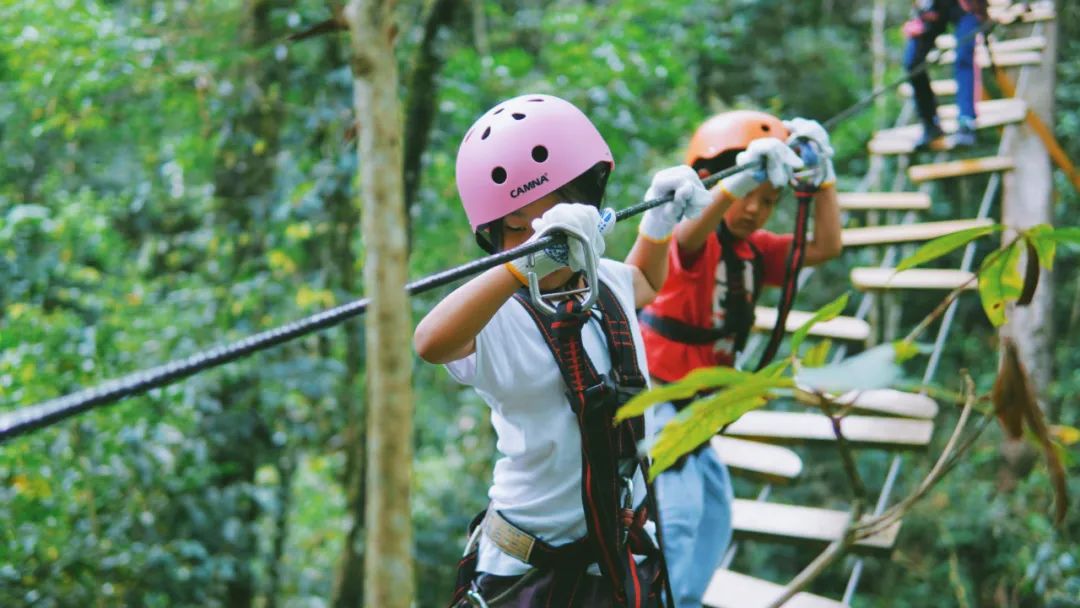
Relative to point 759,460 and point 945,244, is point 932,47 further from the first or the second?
point 945,244

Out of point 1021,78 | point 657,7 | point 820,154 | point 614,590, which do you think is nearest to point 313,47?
point 657,7

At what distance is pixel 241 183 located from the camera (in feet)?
14.3

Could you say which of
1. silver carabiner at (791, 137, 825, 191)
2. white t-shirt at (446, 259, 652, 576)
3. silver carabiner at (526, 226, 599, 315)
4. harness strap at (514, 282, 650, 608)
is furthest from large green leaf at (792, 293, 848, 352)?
silver carabiner at (791, 137, 825, 191)

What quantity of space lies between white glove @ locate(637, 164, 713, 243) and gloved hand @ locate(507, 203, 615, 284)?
51cm

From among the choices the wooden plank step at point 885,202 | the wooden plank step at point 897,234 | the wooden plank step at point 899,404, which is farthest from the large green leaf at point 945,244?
the wooden plank step at point 885,202

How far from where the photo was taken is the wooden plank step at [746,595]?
2.34 meters

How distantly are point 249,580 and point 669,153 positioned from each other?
3.06 meters

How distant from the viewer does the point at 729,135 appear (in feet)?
7.79

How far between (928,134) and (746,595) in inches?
104

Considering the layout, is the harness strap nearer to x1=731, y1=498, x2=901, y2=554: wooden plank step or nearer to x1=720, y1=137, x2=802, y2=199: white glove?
x1=720, y1=137, x2=802, y2=199: white glove

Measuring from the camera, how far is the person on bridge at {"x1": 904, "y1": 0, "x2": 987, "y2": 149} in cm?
398

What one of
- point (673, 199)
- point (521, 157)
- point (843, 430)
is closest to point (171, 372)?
point (521, 157)

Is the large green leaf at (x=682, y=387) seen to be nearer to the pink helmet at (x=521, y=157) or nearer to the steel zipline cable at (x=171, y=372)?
the steel zipline cable at (x=171, y=372)

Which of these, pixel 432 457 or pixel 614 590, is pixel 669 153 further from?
pixel 614 590
